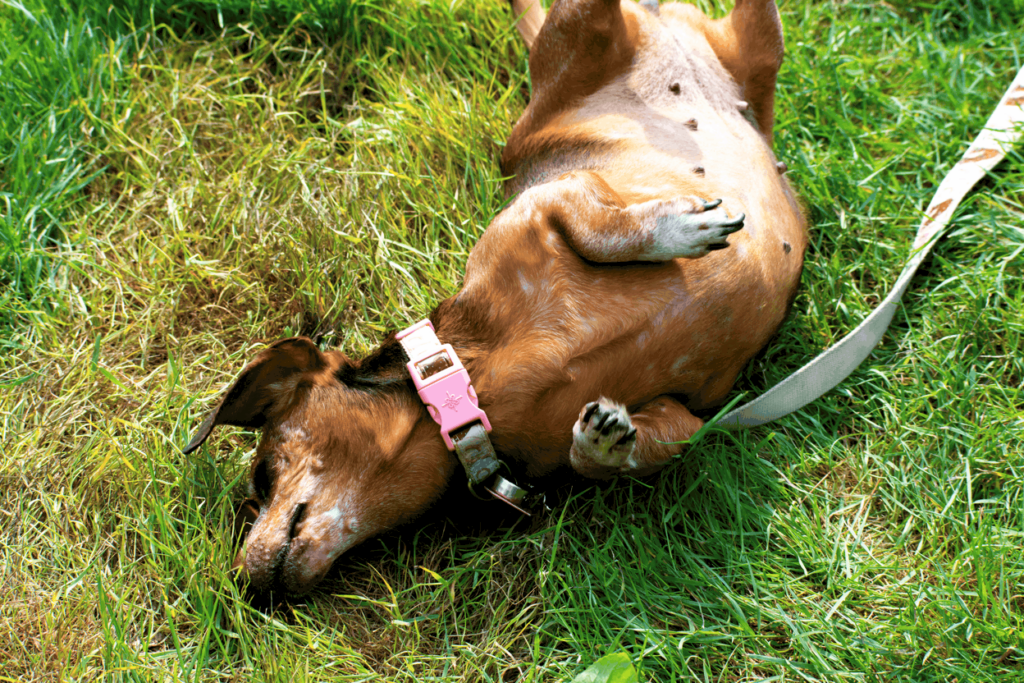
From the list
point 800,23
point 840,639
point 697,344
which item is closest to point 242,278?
point 697,344

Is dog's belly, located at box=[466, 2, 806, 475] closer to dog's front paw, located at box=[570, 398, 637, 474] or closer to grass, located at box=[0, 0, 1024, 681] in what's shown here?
dog's front paw, located at box=[570, 398, 637, 474]

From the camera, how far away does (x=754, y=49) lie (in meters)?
3.33

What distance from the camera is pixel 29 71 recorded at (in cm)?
356

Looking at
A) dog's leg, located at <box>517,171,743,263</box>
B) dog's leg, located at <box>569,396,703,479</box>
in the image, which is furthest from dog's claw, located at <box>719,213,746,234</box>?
dog's leg, located at <box>569,396,703,479</box>

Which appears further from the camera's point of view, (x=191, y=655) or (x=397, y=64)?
(x=397, y=64)

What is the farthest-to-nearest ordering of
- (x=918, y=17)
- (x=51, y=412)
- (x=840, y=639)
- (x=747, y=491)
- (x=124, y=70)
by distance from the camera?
1. (x=918, y=17)
2. (x=124, y=70)
3. (x=51, y=412)
4. (x=747, y=491)
5. (x=840, y=639)

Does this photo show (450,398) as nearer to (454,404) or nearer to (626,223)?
(454,404)

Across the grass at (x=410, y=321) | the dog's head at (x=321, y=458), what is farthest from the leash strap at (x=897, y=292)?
the dog's head at (x=321, y=458)

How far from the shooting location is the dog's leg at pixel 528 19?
372 cm

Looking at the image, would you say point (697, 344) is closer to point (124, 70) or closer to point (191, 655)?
point (191, 655)

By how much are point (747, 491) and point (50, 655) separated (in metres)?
2.82

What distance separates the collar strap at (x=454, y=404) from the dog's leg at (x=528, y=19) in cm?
205

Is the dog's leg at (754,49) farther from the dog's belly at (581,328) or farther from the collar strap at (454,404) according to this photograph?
the collar strap at (454,404)

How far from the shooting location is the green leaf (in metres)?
2.38
